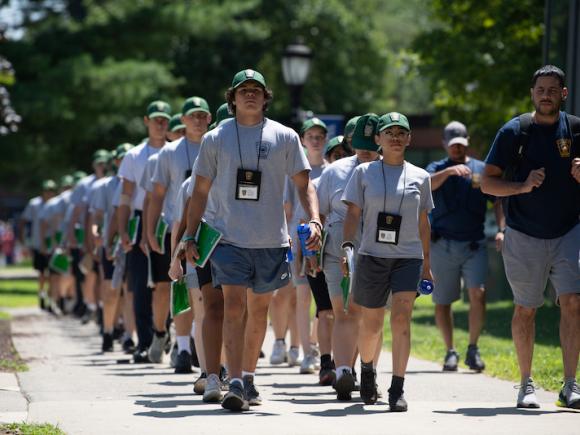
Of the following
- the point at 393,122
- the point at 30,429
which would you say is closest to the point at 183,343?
the point at 393,122

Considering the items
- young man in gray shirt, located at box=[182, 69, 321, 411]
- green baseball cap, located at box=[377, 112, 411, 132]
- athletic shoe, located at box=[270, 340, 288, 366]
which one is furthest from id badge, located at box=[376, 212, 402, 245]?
athletic shoe, located at box=[270, 340, 288, 366]

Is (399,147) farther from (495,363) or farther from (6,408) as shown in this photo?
(495,363)

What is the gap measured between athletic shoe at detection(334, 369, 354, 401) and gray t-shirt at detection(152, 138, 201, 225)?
8.04 feet

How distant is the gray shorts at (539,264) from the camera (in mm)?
8867

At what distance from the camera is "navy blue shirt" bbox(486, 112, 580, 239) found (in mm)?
8812

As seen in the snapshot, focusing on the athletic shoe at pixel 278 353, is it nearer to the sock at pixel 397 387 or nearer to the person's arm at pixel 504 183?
the sock at pixel 397 387

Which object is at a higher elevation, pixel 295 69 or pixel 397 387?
pixel 295 69

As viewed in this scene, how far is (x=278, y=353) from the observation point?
1312cm

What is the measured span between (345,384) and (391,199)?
4.44ft

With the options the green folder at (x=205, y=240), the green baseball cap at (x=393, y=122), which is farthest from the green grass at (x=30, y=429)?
the green baseball cap at (x=393, y=122)

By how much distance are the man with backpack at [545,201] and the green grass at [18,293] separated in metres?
17.5

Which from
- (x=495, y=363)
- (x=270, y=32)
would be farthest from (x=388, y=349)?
(x=270, y=32)

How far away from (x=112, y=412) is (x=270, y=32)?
43.6 metres

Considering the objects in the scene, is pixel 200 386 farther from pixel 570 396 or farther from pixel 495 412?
pixel 570 396
